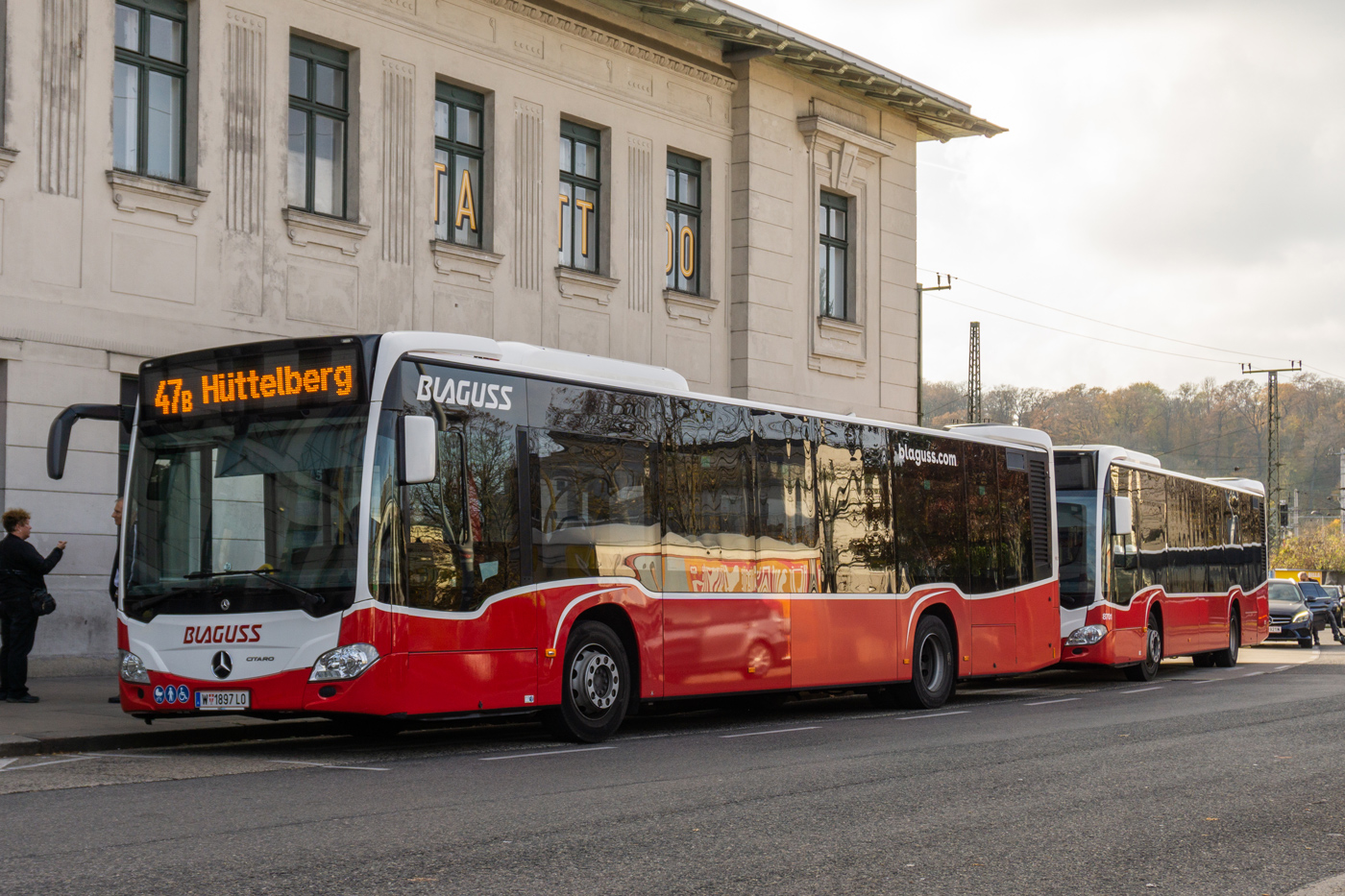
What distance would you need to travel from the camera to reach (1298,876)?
682 cm

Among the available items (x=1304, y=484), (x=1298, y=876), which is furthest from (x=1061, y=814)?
(x=1304, y=484)

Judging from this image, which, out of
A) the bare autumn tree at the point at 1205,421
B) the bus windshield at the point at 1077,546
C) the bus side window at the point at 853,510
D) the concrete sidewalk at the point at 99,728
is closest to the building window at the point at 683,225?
the bus windshield at the point at 1077,546

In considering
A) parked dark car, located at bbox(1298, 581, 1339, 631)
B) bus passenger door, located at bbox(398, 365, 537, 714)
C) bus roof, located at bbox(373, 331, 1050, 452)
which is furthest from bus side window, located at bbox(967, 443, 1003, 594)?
parked dark car, located at bbox(1298, 581, 1339, 631)

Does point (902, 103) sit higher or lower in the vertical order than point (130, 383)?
higher

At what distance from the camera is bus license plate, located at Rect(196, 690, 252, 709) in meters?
10.9

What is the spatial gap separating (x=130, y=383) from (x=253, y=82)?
4.09 meters

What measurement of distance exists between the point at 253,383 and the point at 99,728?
309 cm

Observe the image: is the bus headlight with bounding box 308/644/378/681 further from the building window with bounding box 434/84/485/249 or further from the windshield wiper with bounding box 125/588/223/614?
the building window with bounding box 434/84/485/249

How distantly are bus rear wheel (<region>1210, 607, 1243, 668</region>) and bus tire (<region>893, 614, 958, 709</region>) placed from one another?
11.6m

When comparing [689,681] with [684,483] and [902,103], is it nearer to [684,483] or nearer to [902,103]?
[684,483]

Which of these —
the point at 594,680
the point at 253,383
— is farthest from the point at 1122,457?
the point at 253,383

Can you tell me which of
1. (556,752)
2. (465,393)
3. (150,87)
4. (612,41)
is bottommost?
(556,752)

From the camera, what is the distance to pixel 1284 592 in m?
35.7

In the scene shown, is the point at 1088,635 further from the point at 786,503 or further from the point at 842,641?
the point at 786,503
